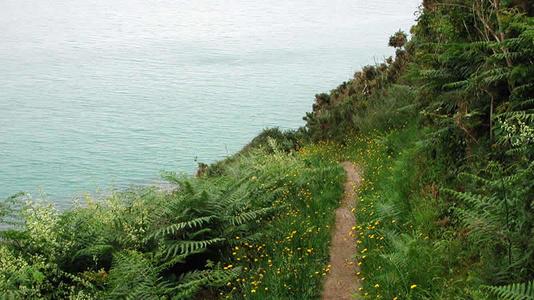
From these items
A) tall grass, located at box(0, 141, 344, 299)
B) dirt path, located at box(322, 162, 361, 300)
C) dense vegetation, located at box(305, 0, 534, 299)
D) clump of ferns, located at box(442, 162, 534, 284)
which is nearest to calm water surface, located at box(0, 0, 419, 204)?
tall grass, located at box(0, 141, 344, 299)

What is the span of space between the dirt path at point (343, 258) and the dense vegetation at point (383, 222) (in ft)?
0.46

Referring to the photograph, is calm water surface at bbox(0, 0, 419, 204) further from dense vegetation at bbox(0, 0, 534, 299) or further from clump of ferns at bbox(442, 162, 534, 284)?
clump of ferns at bbox(442, 162, 534, 284)

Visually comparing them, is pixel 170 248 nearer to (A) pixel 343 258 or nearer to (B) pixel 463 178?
(A) pixel 343 258

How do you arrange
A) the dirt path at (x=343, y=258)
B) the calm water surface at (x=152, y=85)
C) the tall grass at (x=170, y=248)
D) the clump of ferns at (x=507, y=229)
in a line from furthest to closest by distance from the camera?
the calm water surface at (x=152, y=85), the dirt path at (x=343, y=258), the tall grass at (x=170, y=248), the clump of ferns at (x=507, y=229)

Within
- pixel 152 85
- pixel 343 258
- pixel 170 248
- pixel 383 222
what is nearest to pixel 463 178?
pixel 383 222

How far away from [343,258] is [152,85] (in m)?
60.8

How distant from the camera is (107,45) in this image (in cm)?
9344

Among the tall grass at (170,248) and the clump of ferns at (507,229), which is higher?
the clump of ferns at (507,229)

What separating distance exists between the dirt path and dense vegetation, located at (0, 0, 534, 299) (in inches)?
5.6

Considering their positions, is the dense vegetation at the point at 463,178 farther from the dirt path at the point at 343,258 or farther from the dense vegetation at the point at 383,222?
the dirt path at the point at 343,258

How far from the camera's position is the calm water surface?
142ft

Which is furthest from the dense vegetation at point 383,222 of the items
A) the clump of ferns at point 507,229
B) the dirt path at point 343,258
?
the dirt path at point 343,258

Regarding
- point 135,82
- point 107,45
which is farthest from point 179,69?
point 107,45

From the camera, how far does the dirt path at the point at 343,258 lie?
22.9ft
